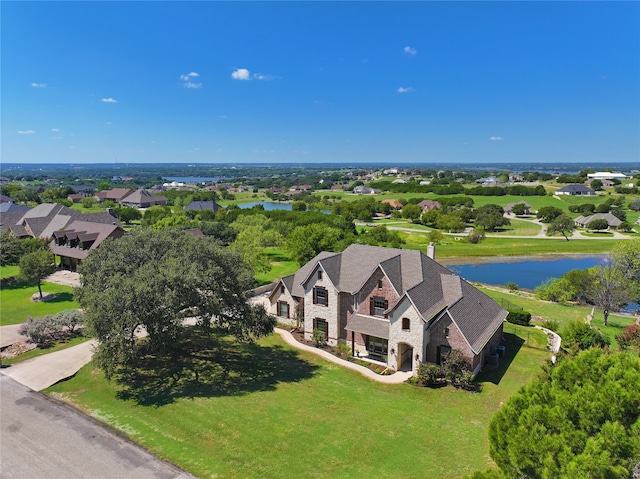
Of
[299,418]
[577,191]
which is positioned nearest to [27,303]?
[299,418]

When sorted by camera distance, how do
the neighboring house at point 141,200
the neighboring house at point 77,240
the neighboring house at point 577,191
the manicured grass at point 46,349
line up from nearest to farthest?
the manicured grass at point 46,349 < the neighboring house at point 77,240 < the neighboring house at point 141,200 < the neighboring house at point 577,191

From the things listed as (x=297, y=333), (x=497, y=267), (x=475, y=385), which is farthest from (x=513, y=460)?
(x=497, y=267)

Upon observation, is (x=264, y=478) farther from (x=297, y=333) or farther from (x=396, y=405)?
(x=297, y=333)

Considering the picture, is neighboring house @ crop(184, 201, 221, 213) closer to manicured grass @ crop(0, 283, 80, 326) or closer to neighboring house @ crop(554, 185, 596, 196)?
manicured grass @ crop(0, 283, 80, 326)

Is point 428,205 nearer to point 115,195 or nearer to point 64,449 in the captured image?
point 115,195

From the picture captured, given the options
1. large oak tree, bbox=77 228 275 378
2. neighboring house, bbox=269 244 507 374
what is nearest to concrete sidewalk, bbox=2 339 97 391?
large oak tree, bbox=77 228 275 378

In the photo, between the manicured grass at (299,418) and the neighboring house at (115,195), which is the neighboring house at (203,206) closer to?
the neighboring house at (115,195)

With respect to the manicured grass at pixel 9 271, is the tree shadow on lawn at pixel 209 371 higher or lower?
lower

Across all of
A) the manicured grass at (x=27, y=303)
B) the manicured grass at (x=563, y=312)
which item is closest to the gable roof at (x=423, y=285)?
the manicured grass at (x=563, y=312)
